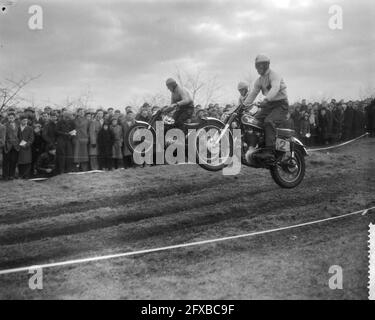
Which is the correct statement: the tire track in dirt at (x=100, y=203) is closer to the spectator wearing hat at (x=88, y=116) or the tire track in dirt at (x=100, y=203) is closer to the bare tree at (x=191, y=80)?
the spectator wearing hat at (x=88, y=116)

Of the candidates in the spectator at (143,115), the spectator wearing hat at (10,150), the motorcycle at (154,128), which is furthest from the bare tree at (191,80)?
the spectator wearing hat at (10,150)

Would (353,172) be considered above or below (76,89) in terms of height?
below

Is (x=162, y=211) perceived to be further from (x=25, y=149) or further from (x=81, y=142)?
(x=25, y=149)

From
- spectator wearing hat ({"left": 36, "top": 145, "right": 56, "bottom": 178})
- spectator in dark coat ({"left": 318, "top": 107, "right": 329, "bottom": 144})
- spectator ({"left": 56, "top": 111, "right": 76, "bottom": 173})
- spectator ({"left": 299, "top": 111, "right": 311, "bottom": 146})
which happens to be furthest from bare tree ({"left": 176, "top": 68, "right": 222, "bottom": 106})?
spectator in dark coat ({"left": 318, "top": 107, "right": 329, "bottom": 144})

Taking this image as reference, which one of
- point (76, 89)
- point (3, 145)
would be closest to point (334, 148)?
point (76, 89)

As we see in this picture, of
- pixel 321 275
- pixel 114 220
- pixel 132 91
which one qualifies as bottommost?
pixel 321 275

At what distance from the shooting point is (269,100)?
7.43 m

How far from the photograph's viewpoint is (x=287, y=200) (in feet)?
31.6

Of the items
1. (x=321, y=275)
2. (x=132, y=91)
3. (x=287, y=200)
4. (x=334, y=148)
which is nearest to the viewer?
(x=321, y=275)

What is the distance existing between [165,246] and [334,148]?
18.4ft

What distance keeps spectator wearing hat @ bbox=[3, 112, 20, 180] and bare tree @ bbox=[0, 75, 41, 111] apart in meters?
1.27

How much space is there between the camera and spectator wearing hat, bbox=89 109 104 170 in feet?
32.9

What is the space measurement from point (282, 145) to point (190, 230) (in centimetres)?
211

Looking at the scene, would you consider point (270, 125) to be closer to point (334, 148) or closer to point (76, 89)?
point (76, 89)
